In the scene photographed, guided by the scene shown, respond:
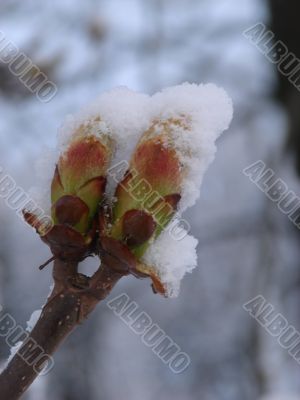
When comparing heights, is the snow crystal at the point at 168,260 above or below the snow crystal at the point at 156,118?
below

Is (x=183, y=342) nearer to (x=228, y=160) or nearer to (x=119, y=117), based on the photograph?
(x=228, y=160)

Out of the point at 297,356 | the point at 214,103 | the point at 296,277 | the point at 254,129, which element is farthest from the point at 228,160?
the point at 214,103
